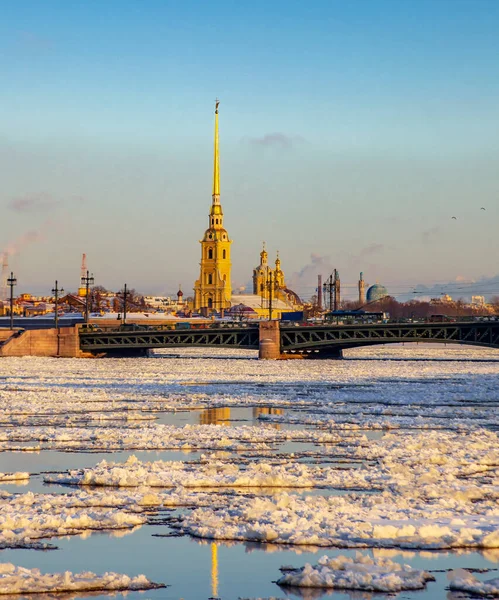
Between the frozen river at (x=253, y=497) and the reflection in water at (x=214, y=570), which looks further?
the frozen river at (x=253, y=497)

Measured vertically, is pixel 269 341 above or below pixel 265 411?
above

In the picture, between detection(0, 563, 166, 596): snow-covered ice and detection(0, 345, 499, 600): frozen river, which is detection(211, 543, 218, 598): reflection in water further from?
detection(0, 563, 166, 596): snow-covered ice

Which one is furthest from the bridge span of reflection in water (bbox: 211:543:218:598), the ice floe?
reflection in water (bbox: 211:543:218:598)

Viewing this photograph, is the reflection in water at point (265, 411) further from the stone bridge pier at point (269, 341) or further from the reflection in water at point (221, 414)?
the stone bridge pier at point (269, 341)

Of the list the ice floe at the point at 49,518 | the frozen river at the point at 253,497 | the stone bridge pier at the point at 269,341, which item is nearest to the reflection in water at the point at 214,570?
the frozen river at the point at 253,497

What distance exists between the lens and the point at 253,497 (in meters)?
20.3

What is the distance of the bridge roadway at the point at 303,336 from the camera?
8975 cm

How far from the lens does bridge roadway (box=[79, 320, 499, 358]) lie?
89.8 metres

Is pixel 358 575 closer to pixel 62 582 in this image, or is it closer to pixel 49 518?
pixel 62 582

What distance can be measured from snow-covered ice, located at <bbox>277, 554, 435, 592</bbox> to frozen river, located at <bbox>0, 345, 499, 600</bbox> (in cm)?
3

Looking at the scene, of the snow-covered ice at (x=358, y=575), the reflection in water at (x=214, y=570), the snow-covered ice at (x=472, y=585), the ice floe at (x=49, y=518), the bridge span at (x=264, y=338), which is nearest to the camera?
the snow-covered ice at (x=472, y=585)

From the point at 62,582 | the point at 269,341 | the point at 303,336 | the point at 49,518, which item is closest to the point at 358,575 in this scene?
the point at 62,582

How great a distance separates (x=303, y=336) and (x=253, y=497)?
75.0 metres

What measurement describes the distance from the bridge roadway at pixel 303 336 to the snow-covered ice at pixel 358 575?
7317cm
